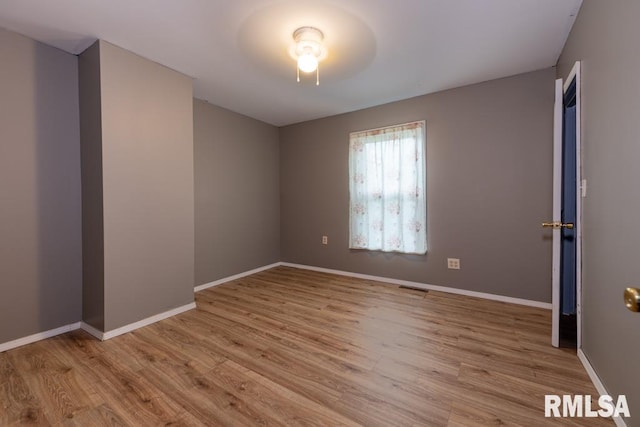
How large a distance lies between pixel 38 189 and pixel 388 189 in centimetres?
344

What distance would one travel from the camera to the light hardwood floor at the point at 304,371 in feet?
4.48

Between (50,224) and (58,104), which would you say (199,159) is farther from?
(50,224)

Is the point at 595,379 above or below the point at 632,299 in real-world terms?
below

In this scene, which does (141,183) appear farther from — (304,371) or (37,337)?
(304,371)

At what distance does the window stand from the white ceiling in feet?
2.35

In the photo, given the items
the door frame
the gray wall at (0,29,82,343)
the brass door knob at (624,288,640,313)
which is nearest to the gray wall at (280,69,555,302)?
the door frame

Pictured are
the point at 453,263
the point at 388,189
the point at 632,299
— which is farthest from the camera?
the point at 388,189

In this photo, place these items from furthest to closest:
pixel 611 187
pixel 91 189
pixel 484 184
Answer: pixel 484 184 < pixel 91 189 < pixel 611 187

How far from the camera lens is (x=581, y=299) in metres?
1.76

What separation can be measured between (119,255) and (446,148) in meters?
3.47

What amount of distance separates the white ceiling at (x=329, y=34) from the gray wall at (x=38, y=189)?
0.54 feet

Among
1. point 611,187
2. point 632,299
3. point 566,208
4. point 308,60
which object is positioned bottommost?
point 632,299

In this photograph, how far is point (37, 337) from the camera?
2096 mm

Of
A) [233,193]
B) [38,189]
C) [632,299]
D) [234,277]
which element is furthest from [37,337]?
[632,299]
